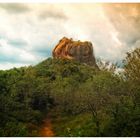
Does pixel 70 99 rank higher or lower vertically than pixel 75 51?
lower

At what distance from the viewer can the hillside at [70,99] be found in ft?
18.5

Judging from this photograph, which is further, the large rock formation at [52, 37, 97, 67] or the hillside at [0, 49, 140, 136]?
the large rock formation at [52, 37, 97, 67]

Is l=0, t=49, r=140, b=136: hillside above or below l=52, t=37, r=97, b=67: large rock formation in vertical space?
below

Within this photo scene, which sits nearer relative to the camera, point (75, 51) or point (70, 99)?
point (70, 99)

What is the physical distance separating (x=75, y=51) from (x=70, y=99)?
0.81 meters

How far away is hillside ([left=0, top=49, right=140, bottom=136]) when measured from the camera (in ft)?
18.5

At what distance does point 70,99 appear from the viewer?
19.0 feet

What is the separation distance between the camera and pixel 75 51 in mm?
5926

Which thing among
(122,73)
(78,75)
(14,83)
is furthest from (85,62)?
(14,83)

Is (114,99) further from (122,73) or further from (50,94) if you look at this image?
(50,94)

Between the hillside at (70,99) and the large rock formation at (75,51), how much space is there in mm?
84

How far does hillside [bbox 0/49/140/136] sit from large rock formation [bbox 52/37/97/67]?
84mm

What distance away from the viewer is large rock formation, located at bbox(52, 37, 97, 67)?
5863 mm

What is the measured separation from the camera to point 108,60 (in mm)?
5938
